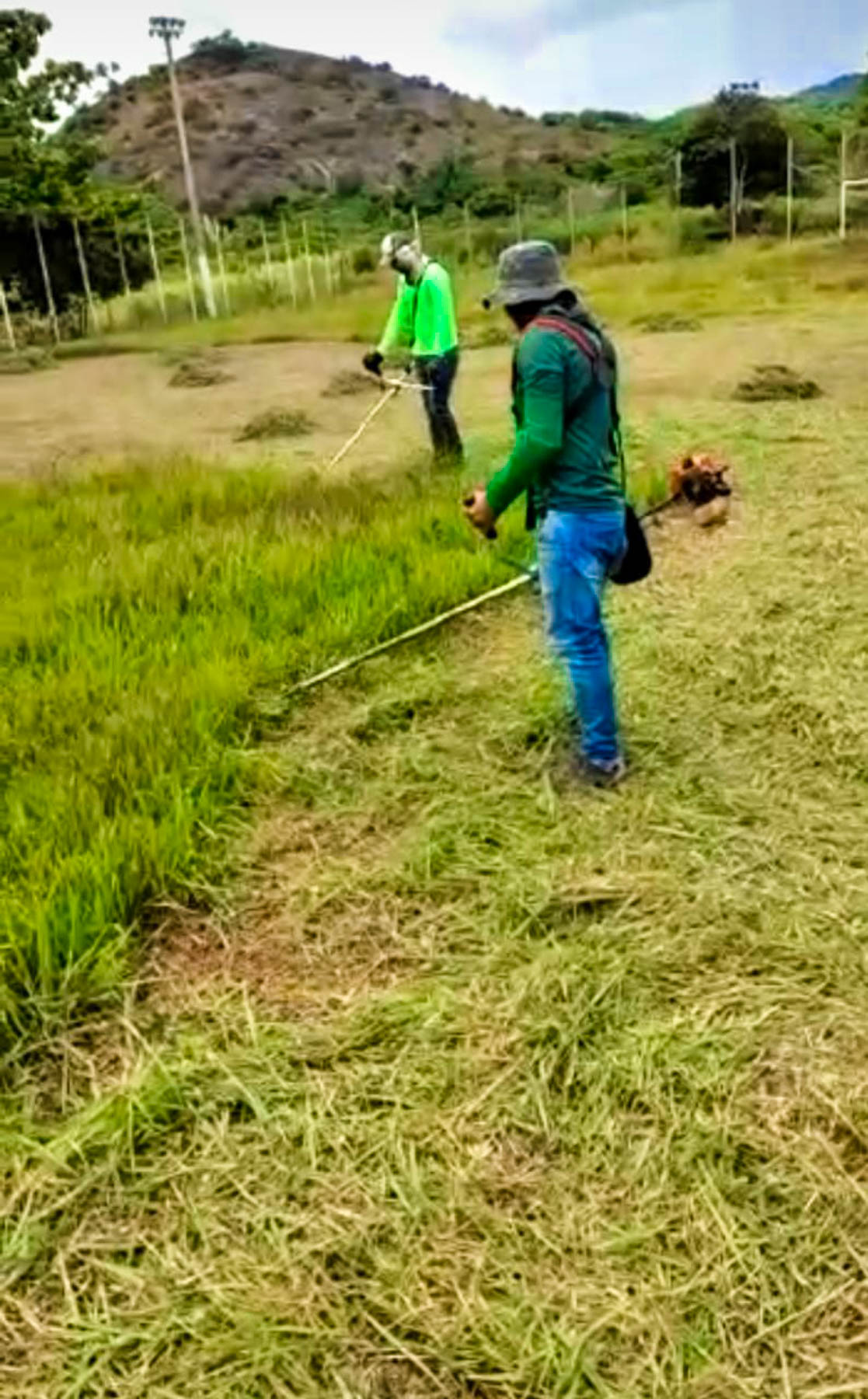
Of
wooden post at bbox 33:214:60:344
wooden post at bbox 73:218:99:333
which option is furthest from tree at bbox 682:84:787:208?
wooden post at bbox 33:214:60:344

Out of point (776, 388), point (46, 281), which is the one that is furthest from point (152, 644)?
point (46, 281)

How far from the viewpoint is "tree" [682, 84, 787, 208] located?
28.4m

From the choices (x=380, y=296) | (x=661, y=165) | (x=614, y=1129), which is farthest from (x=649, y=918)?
(x=661, y=165)

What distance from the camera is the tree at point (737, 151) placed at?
28.4 m

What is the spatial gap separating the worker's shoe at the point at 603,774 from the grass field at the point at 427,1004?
0.21 ft

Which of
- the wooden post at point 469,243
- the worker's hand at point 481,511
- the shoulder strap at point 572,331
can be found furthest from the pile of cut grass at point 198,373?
the shoulder strap at point 572,331

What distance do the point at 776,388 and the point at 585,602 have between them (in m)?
7.09

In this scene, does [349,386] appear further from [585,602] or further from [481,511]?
[585,602]

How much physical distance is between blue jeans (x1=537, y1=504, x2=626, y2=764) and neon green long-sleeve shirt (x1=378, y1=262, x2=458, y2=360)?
4415 mm

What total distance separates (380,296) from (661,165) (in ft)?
75.7

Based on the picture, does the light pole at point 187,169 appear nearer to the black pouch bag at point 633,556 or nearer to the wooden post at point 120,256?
the wooden post at point 120,256

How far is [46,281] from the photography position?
22422mm

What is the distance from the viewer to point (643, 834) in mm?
3229

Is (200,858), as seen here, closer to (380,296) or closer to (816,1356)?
(816,1356)
